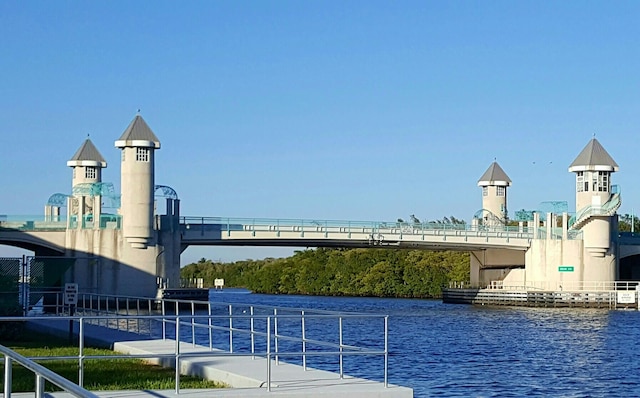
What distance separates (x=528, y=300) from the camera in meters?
100

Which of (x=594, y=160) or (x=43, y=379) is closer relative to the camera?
(x=43, y=379)

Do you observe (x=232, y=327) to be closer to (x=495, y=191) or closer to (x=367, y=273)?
(x=495, y=191)

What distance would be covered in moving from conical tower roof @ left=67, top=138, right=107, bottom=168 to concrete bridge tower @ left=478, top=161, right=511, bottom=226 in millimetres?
39492

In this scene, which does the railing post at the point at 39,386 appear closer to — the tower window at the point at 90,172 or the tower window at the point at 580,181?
the tower window at the point at 580,181

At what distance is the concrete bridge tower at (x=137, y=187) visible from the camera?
88.9 metres

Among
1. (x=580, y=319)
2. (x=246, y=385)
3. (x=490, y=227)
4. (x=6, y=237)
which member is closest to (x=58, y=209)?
(x=6, y=237)

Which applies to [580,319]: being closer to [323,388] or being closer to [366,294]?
[323,388]

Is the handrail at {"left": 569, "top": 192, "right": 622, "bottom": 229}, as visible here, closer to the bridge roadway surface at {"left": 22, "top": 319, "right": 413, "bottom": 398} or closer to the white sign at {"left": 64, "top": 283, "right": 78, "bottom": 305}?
the white sign at {"left": 64, "top": 283, "right": 78, "bottom": 305}

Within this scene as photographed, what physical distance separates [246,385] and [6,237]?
2728 inches

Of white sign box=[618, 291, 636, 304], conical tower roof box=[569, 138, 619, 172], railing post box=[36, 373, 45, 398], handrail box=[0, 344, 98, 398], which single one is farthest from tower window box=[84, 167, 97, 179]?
railing post box=[36, 373, 45, 398]

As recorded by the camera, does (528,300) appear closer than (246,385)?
No

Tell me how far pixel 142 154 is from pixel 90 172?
68.9 ft

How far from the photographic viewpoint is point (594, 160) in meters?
104

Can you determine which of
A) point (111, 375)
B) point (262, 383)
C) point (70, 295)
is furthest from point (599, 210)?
point (262, 383)
